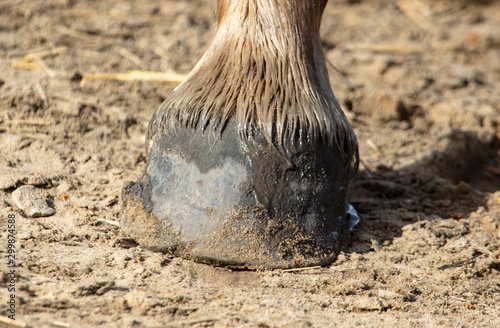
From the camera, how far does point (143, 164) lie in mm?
3012

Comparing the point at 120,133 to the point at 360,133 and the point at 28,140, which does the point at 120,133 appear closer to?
the point at 28,140

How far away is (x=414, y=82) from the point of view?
4723 mm

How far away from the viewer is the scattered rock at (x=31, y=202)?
2514mm

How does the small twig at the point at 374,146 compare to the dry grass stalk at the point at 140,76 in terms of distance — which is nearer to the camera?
→ the small twig at the point at 374,146

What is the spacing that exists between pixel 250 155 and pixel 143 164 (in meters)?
0.93

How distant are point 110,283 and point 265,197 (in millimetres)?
705

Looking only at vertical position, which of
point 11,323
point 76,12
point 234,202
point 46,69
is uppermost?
point 76,12

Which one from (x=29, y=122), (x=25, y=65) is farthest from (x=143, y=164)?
(x=25, y=65)

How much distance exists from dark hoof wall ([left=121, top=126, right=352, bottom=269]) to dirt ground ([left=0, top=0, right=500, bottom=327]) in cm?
8

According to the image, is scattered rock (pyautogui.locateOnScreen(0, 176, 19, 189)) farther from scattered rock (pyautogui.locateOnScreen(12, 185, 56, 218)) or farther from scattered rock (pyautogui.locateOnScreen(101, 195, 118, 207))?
scattered rock (pyautogui.locateOnScreen(101, 195, 118, 207))

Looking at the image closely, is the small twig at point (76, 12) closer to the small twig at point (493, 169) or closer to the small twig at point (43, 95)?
the small twig at point (43, 95)

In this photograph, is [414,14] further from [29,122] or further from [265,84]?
[29,122]

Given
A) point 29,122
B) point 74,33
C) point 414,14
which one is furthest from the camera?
point 414,14

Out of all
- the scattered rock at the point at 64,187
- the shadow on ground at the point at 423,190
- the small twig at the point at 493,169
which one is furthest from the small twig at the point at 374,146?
the scattered rock at the point at 64,187
